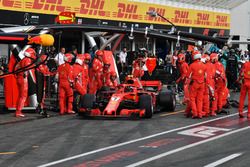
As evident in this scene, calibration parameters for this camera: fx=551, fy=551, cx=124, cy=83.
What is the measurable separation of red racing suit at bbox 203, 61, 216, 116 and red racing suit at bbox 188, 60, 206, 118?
0.37 m

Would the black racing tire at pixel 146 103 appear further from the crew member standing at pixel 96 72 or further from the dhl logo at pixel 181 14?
the dhl logo at pixel 181 14

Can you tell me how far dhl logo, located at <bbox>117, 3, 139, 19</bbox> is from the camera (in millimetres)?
28266

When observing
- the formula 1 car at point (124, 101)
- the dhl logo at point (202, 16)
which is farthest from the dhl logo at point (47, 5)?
the dhl logo at point (202, 16)

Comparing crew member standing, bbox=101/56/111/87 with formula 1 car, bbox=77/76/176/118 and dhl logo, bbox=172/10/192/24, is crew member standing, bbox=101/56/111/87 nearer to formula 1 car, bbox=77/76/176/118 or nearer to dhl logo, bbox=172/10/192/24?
formula 1 car, bbox=77/76/176/118

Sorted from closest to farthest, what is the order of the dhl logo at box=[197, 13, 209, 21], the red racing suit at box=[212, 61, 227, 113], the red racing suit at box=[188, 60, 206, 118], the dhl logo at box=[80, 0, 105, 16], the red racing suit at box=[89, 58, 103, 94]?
the red racing suit at box=[188, 60, 206, 118], the red racing suit at box=[212, 61, 227, 113], the red racing suit at box=[89, 58, 103, 94], the dhl logo at box=[80, 0, 105, 16], the dhl logo at box=[197, 13, 209, 21]

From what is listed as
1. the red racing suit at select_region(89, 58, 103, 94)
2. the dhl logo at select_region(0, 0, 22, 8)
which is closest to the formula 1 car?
the red racing suit at select_region(89, 58, 103, 94)

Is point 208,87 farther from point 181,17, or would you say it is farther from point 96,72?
point 181,17

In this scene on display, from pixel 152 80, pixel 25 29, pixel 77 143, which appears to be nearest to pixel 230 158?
pixel 77 143

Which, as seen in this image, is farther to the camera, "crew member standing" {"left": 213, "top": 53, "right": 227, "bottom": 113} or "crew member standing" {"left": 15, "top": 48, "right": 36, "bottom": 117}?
"crew member standing" {"left": 213, "top": 53, "right": 227, "bottom": 113}

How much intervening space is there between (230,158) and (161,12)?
23591 mm

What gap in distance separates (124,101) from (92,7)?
1276cm

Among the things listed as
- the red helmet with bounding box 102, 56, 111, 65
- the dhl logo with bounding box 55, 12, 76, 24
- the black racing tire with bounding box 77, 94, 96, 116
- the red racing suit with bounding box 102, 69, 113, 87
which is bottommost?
the black racing tire with bounding box 77, 94, 96, 116

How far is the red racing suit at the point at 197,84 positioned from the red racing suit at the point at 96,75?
3.68m

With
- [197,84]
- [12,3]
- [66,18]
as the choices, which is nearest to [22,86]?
[66,18]
